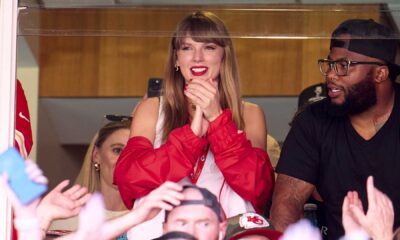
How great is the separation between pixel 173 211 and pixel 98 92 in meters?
3.19

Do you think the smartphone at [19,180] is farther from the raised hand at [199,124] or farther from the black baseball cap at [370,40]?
the black baseball cap at [370,40]

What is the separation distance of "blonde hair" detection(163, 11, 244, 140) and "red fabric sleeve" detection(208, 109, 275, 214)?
260 millimetres

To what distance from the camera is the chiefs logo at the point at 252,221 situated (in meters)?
5.12

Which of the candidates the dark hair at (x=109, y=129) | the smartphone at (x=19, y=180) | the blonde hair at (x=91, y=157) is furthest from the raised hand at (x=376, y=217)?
the dark hair at (x=109, y=129)

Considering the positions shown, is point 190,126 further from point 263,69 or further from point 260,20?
point 263,69

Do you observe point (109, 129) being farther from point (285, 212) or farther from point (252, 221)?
point (252, 221)

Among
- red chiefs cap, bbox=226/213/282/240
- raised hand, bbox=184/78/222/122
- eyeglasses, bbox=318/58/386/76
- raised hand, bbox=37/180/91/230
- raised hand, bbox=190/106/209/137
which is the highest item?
eyeglasses, bbox=318/58/386/76

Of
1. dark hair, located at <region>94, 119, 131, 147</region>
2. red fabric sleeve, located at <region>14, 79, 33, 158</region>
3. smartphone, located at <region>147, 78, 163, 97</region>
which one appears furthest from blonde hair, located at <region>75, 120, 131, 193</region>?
red fabric sleeve, located at <region>14, 79, 33, 158</region>

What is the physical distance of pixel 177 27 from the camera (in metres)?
5.62

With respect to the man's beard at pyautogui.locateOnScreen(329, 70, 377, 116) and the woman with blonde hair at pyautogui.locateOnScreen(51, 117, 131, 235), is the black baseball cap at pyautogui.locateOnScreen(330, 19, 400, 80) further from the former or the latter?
the woman with blonde hair at pyautogui.locateOnScreen(51, 117, 131, 235)

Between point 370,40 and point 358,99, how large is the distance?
0.95 ft

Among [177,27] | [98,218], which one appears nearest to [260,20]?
[177,27]

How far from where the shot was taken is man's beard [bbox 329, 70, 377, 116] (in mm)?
5859

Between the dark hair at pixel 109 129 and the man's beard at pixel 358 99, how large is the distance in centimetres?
144
